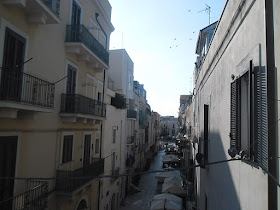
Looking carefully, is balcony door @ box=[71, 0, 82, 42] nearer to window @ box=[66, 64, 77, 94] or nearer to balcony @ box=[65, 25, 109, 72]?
balcony @ box=[65, 25, 109, 72]

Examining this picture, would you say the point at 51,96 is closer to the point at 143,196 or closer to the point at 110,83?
the point at 110,83

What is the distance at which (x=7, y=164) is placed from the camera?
24.1 feet

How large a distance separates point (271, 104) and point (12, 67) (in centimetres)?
629

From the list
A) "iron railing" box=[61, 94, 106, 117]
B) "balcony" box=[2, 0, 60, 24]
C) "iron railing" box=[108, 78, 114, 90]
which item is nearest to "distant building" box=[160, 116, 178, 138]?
"iron railing" box=[108, 78, 114, 90]

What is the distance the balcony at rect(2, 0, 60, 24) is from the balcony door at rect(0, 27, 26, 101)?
697mm

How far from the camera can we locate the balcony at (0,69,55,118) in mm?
6465

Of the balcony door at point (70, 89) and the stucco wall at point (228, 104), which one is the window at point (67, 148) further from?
the stucco wall at point (228, 104)

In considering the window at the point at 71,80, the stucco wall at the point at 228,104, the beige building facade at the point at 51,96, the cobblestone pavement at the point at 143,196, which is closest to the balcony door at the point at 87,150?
the beige building facade at the point at 51,96

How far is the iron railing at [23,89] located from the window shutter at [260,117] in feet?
18.1

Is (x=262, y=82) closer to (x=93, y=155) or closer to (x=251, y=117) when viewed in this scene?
(x=251, y=117)

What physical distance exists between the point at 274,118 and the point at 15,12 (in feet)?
23.3

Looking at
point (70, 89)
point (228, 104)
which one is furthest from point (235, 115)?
point (70, 89)

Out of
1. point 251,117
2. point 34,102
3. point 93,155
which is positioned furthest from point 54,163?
point 251,117

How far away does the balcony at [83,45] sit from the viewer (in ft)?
35.5
